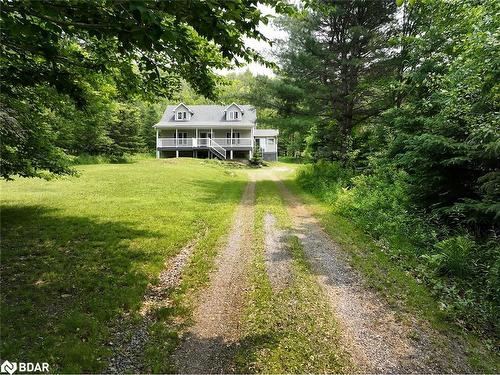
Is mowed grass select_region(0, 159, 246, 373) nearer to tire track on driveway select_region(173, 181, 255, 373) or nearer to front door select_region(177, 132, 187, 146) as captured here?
tire track on driveway select_region(173, 181, 255, 373)

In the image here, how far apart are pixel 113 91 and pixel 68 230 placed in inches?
148

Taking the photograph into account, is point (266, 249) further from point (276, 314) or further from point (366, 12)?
point (366, 12)

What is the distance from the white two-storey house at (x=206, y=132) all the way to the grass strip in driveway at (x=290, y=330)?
3161cm

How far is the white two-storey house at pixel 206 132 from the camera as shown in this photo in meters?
36.9

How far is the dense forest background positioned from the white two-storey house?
20.4 m

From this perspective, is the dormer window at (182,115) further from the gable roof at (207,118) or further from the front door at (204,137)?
the front door at (204,137)

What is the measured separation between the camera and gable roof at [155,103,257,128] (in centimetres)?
3806

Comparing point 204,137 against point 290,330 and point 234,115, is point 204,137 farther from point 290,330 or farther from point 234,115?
point 290,330

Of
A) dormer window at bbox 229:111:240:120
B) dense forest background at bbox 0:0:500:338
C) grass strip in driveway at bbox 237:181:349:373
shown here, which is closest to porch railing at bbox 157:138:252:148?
dormer window at bbox 229:111:240:120

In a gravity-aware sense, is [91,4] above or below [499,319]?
above

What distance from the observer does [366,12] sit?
54.9ft

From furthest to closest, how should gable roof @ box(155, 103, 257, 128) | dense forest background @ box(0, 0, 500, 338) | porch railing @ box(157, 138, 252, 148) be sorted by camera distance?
gable roof @ box(155, 103, 257, 128)
porch railing @ box(157, 138, 252, 148)
dense forest background @ box(0, 0, 500, 338)

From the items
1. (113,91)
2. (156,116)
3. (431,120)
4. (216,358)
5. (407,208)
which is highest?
(156,116)

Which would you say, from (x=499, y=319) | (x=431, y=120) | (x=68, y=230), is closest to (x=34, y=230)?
(x=68, y=230)
